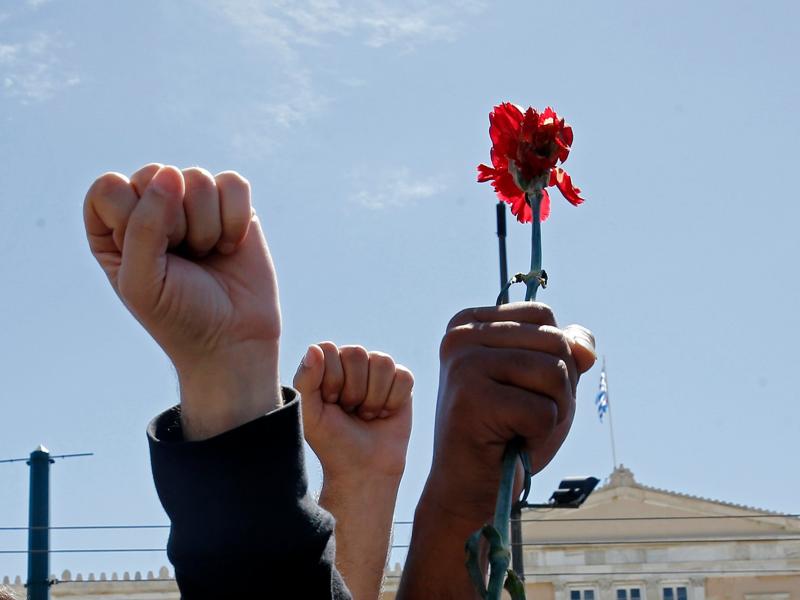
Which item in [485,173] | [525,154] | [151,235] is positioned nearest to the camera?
[151,235]

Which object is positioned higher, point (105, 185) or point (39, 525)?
point (39, 525)

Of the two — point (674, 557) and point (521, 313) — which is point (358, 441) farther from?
point (674, 557)

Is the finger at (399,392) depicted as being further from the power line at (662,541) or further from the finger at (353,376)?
the power line at (662,541)

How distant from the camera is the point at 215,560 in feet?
4.35


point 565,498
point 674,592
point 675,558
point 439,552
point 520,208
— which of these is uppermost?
point 675,558

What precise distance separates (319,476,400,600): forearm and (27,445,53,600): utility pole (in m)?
12.4

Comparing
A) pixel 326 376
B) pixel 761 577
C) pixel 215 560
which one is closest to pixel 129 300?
pixel 215 560

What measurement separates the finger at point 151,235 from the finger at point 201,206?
1 cm

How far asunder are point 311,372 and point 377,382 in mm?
95

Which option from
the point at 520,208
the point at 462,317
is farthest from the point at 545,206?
the point at 462,317

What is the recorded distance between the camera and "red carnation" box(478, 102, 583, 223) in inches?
64.1

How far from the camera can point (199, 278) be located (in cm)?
136

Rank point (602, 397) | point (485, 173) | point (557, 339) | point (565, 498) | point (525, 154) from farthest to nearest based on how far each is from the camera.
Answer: point (602, 397) → point (565, 498) → point (485, 173) → point (525, 154) → point (557, 339)

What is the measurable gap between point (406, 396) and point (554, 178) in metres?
0.51
